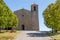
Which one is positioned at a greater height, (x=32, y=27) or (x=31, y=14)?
(x=31, y=14)

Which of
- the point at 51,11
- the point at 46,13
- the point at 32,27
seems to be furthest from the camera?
the point at 32,27

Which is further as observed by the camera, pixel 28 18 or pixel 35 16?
pixel 28 18

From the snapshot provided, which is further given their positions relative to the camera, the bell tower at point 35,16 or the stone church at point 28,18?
the stone church at point 28,18

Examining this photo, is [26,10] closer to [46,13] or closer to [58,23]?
[46,13]

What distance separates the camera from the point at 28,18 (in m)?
81.9

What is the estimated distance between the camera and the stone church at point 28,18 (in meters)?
80.6

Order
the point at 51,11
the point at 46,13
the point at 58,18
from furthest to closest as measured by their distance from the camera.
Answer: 1. the point at 46,13
2. the point at 51,11
3. the point at 58,18

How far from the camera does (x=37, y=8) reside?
83.0m

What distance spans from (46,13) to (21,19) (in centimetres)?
3410

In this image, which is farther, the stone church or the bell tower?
the stone church

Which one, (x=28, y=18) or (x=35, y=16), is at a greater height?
(x=35, y=16)

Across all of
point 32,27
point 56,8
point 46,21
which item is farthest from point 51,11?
point 32,27

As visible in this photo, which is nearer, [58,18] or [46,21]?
[58,18]

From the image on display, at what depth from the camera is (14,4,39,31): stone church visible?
80562 mm
